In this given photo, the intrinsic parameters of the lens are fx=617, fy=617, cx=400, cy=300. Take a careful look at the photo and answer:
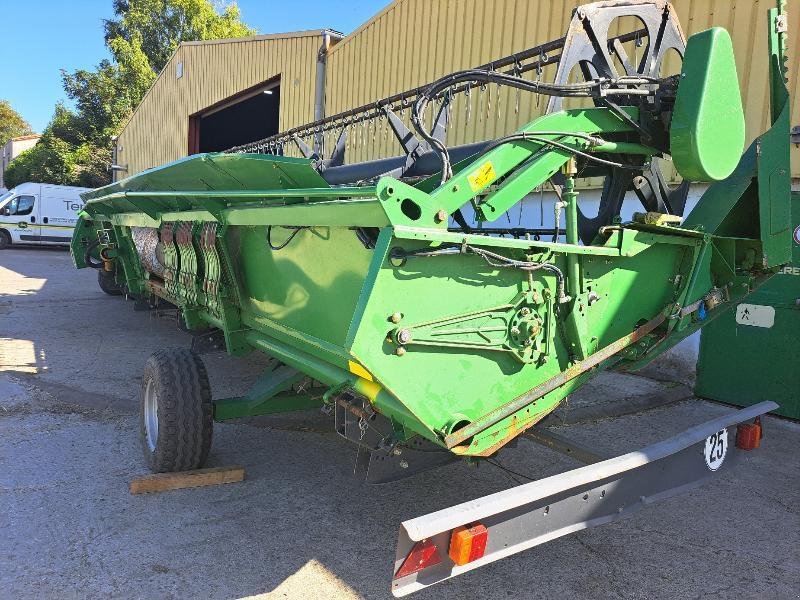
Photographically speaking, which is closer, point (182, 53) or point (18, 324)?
point (18, 324)

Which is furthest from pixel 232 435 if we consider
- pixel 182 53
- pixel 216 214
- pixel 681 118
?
pixel 182 53

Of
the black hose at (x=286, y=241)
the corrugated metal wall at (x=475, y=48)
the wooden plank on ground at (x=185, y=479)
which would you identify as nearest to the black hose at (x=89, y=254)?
the corrugated metal wall at (x=475, y=48)

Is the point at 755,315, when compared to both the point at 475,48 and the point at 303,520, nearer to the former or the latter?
the point at 303,520

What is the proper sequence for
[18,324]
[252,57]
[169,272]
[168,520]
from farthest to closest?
1. [252,57]
2. [18,324]
3. [169,272]
4. [168,520]

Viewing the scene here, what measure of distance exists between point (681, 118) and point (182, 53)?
18336 millimetres

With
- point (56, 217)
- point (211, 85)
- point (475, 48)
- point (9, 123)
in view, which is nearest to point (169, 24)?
point (56, 217)

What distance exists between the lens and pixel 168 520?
3.09m

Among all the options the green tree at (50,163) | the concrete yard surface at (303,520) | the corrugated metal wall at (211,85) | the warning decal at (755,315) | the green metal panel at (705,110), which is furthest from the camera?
the green tree at (50,163)

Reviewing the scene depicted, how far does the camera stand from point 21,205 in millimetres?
20312

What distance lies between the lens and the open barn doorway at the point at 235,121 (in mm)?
16406

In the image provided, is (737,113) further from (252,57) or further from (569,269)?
(252,57)

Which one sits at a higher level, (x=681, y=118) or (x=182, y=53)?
(x=182, y=53)

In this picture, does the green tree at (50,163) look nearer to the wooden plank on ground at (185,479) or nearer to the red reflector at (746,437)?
the wooden plank on ground at (185,479)

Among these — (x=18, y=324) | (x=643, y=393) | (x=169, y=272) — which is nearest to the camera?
(x=169, y=272)
